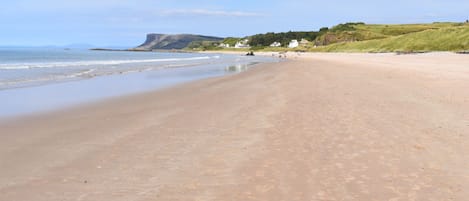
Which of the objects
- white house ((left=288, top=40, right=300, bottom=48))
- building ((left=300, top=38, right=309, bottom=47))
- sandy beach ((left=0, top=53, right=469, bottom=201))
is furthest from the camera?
white house ((left=288, top=40, right=300, bottom=48))

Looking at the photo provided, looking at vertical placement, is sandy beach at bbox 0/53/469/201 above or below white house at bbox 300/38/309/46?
above

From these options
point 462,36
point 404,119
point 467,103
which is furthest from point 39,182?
point 462,36

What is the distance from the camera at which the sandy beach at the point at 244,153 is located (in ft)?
18.4

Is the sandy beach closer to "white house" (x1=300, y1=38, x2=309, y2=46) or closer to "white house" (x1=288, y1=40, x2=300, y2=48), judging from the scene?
"white house" (x1=300, y1=38, x2=309, y2=46)

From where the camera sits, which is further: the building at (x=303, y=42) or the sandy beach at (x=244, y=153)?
the building at (x=303, y=42)

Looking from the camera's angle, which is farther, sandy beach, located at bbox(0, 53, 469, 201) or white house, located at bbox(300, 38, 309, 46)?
white house, located at bbox(300, 38, 309, 46)

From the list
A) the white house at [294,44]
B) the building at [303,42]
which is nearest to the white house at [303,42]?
the building at [303,42]

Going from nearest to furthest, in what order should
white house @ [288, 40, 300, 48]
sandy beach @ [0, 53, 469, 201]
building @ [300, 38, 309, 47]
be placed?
sandy beach @ [0, 53, 469, 201] → building @ [300, 38, 309, 47] → white house @ [288, 40, 300, 48]

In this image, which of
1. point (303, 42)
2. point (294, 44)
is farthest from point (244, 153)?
point (303, 42)

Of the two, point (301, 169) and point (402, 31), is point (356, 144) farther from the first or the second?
point (402, 31)

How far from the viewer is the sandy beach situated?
5.61 m

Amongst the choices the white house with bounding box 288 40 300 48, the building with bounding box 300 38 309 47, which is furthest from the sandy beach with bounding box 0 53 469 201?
the white house with bounding box 288 40 300 48

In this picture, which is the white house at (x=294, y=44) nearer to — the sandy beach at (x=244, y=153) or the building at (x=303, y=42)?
the building at (x=303, y=42)

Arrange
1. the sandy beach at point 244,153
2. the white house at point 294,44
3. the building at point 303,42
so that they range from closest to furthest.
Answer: the sandy beach at point 244,153, the building at point 303,42, the white house at point 294,44
